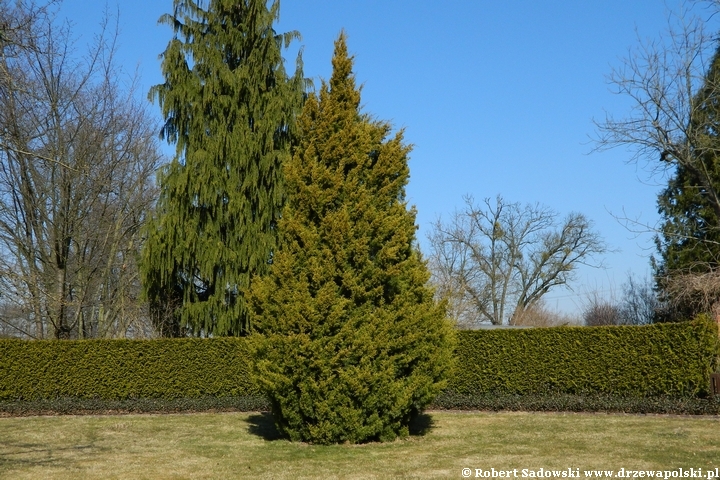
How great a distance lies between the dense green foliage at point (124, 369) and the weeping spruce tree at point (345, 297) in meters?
5.43

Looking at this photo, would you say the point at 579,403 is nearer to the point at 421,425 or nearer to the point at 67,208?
the point at 421,425

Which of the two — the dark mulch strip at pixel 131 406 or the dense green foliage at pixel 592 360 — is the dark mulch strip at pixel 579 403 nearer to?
the dense green foliage at pixel 592 360

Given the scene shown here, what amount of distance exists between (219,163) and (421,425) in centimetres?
940

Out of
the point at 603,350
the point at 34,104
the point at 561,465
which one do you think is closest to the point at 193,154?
the point at 34,104

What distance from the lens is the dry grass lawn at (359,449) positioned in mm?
8938

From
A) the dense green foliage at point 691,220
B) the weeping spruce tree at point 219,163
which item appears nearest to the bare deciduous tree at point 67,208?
the weeping spruce tree at point 219,163

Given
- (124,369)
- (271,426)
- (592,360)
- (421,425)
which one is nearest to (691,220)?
(592,360)

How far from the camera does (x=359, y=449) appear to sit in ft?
34.0

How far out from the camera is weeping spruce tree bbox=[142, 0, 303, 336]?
17875mm

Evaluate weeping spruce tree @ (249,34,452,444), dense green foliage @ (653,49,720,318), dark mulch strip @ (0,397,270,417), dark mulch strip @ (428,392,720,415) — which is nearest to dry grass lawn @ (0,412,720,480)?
dark mulch strip @ (428,392,720,415)

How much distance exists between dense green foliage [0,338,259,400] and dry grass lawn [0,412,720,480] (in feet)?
Answer: 6.13

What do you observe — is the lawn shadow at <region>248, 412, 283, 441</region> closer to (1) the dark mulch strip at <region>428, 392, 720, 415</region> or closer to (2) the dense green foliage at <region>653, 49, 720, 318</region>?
(1) the dark mulch strip at <region>428, 392, 720, 415</region>

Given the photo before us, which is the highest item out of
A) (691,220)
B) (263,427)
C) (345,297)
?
(691,220)

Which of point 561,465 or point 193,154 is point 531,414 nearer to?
point 561,465
